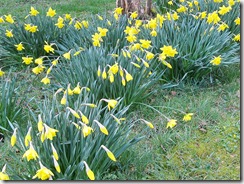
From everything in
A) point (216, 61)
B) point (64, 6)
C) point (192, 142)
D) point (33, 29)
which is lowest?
point (192, 142)

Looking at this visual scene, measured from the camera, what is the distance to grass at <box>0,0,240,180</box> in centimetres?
A: 253

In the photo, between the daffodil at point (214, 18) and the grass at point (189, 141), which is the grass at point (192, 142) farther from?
the daffodil at point (214, 18)

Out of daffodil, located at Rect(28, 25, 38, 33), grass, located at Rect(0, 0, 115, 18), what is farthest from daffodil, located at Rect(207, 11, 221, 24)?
grass, located at Rect(0, 0, 115, 18)

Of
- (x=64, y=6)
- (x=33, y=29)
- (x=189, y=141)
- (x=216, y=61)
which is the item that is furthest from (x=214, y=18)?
(x=64, y=6)

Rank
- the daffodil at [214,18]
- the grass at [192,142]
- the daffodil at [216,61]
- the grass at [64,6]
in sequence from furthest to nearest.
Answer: the grass at [64,6]
the daffodil at [214,18]
the daffodil at [216,61]
the grass at [192,142]

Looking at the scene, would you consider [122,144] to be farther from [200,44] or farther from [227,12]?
[227,12]

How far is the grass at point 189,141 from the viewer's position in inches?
99.7

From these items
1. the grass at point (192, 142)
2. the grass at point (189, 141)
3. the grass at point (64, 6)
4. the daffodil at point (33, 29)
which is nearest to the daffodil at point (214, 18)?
the grass at point (189, 141)

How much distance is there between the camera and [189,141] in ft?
9.38

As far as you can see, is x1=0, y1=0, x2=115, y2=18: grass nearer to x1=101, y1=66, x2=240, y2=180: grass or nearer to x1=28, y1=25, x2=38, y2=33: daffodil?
x1=28, y1=25, x2=38, y2=33: daffodil

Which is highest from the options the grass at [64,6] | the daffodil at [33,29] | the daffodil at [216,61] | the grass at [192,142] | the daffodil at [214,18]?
Result: the daffodil at [214,18]

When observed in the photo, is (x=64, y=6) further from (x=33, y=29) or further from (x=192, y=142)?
(x=192, y=142)

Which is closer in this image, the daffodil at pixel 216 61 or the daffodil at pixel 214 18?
the daffodil at pixel 216 61

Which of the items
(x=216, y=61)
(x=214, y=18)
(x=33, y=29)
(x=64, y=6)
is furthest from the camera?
(x=64, y=6)
